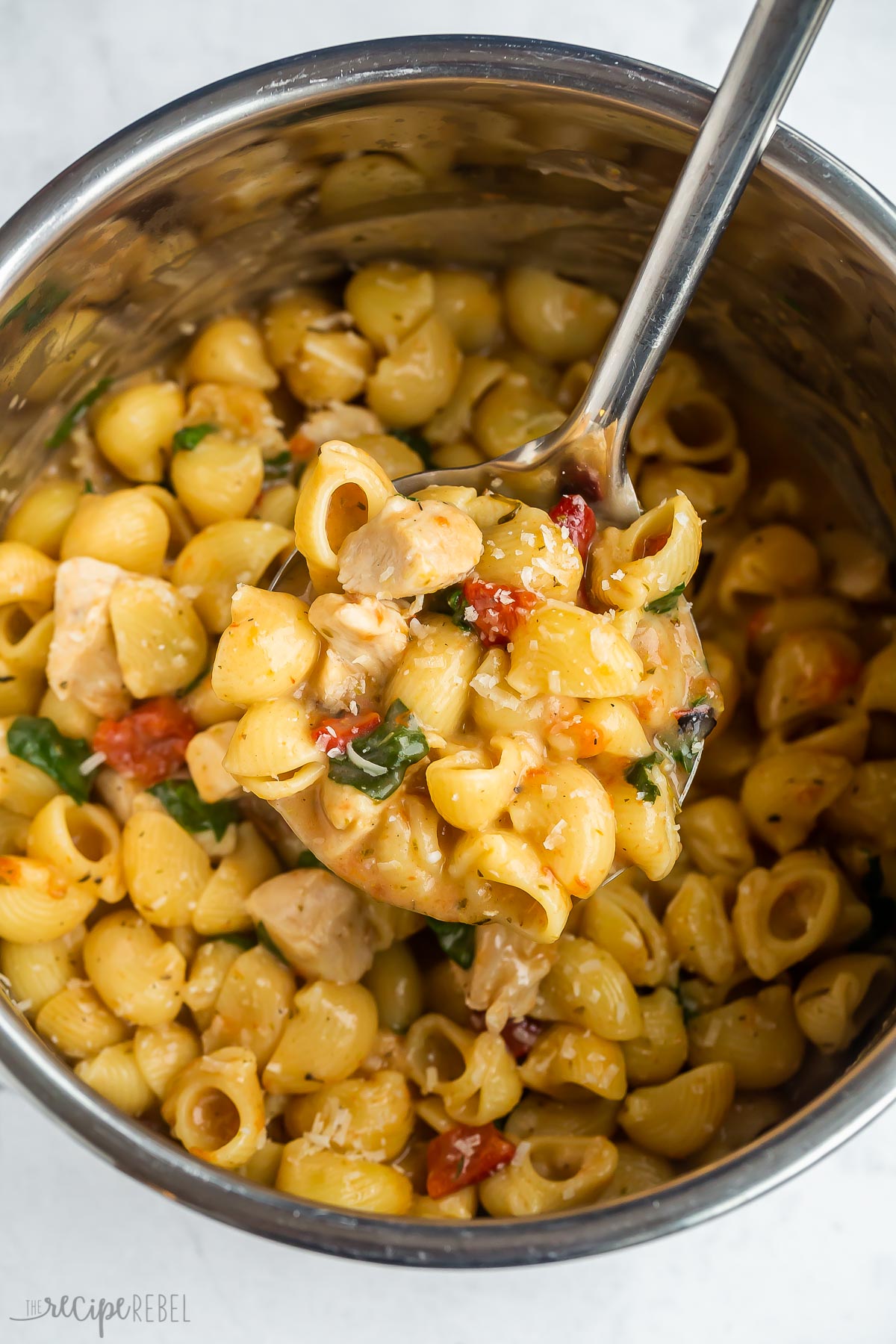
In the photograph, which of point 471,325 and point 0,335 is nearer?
point 0,335

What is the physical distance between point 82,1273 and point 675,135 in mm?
1633

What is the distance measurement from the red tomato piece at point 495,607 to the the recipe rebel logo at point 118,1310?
100cm

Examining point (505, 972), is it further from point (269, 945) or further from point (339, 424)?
point (339, 424)

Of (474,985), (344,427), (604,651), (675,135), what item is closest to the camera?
(604,651)

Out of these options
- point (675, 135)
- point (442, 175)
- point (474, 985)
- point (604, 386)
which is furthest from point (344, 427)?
point (474, 985)

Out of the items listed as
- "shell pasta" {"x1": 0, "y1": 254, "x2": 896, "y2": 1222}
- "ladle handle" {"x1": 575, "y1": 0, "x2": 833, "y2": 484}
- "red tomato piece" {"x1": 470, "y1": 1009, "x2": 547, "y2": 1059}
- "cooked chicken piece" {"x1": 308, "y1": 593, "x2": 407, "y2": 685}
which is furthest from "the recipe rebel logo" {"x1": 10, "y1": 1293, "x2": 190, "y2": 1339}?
"ladle handle" {"x1": 575, "y1": 0, "x2": 833, "y2": 484}

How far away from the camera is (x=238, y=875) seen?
162 centimetres

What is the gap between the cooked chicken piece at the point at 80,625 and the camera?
61.6 inches

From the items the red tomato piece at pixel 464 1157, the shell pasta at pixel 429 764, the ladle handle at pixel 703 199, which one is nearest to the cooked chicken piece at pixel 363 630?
the shell pasta at pixel 429 764

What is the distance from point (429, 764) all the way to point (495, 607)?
191mm

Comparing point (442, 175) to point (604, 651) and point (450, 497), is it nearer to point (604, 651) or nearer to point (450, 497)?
point (450, 497)

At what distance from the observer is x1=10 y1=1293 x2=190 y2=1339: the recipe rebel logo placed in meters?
1.58

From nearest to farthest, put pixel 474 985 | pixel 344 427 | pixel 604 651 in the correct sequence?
pixel 604 651
pixel 474 985
pixel 344 427

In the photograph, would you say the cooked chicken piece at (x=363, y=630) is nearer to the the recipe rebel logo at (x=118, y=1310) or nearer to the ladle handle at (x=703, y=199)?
the ladle handle at (x=703, y=199)
